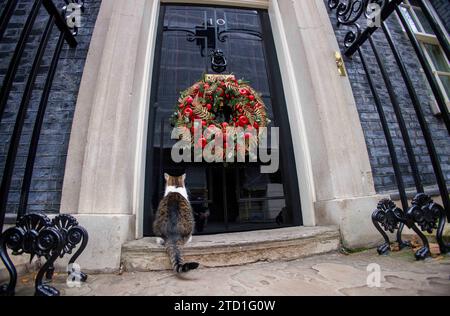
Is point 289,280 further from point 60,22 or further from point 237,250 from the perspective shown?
point 60,22

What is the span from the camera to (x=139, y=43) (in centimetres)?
281

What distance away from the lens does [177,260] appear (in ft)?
6.03

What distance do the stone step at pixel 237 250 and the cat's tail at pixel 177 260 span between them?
116 mm

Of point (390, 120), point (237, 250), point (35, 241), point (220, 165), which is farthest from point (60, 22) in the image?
point (390, 120)

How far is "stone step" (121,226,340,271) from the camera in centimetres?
203

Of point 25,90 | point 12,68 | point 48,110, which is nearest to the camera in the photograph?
point 12,68

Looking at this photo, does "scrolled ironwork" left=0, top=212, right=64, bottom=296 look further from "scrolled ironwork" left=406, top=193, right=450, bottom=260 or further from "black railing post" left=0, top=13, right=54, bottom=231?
"scrolled ironwork" left=406, top=193, right=450, bottom=260

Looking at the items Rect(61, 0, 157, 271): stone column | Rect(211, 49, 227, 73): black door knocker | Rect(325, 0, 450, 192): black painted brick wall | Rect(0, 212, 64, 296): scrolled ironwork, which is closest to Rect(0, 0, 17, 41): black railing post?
Rect(61, 0, 157, 271): stone column

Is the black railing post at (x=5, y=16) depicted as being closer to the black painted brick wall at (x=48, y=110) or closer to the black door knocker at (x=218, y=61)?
the black painted brick wall at (x=48, y=110)

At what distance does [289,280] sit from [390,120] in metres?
3.01

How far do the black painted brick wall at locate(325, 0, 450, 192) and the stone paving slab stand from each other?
1352mm
